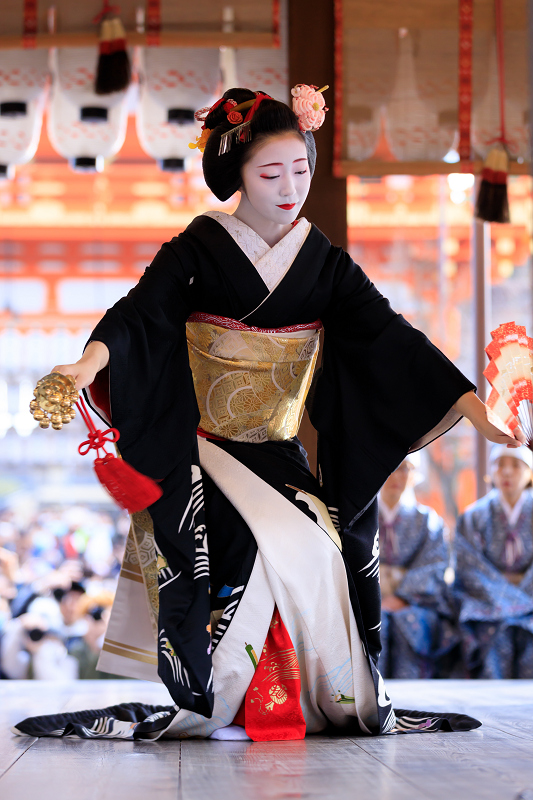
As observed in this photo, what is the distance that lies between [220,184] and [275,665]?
1.17 metres

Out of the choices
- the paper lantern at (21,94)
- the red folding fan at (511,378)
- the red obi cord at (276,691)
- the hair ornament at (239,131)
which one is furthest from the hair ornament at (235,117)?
the paper lantern at (21,94)

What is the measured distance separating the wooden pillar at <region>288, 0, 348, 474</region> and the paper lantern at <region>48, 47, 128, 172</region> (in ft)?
2.94

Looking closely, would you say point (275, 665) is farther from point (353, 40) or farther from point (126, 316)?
point (353, 40)

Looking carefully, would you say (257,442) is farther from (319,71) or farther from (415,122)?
(415,122)

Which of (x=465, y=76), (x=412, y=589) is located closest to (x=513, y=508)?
(x=412, y=589)

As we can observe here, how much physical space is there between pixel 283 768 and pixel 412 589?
9.19 ft

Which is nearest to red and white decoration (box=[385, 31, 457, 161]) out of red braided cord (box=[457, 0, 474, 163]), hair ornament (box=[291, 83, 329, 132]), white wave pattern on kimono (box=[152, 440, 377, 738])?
red braided cord (box=[457, 0, 474, 163])

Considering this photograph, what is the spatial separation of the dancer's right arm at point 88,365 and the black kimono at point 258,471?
3 centimetres

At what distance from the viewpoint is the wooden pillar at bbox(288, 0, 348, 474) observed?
3.66 metres

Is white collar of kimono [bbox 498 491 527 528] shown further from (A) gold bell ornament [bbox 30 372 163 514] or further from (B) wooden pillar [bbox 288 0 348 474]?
(A) gold bell ornament [bbox 30 372 163 514]

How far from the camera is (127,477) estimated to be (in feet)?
5.80

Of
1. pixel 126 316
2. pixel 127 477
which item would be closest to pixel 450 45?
pixel 126 316

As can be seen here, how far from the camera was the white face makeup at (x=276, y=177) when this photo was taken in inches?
82.3

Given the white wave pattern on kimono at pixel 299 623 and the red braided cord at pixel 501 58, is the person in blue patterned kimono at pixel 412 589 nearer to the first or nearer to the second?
the red braided cord at pixel 501 58
